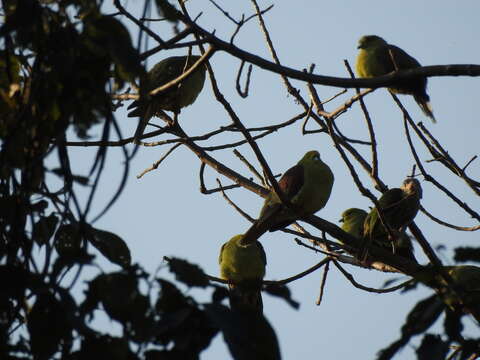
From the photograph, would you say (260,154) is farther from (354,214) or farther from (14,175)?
(354,214)

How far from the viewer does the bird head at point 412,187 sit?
613cm

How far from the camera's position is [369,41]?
662 cm

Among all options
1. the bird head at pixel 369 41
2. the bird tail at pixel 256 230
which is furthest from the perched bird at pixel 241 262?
the bird head at pixel 369 41

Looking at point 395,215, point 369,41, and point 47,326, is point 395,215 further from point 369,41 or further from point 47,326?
point 47,326

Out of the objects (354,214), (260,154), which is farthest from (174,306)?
(354,214)

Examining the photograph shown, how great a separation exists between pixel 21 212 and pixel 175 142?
259 centimetres

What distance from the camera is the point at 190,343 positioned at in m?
1.53

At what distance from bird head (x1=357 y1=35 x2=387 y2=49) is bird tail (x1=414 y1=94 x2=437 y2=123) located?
100cm

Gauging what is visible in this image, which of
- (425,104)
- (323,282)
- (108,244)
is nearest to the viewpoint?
(108,244)

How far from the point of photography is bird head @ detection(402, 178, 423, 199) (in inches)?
241

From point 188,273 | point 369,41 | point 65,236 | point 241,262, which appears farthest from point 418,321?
point 369,41

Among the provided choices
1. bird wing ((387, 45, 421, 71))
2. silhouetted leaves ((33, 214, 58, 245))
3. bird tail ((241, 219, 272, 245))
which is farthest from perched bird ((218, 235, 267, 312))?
silhouetted leaves ((33, 214, 58, 245))

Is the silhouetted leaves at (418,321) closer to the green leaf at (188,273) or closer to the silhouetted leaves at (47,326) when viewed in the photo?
the green leaf at (188,273)

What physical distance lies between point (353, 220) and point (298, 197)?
101 inches
